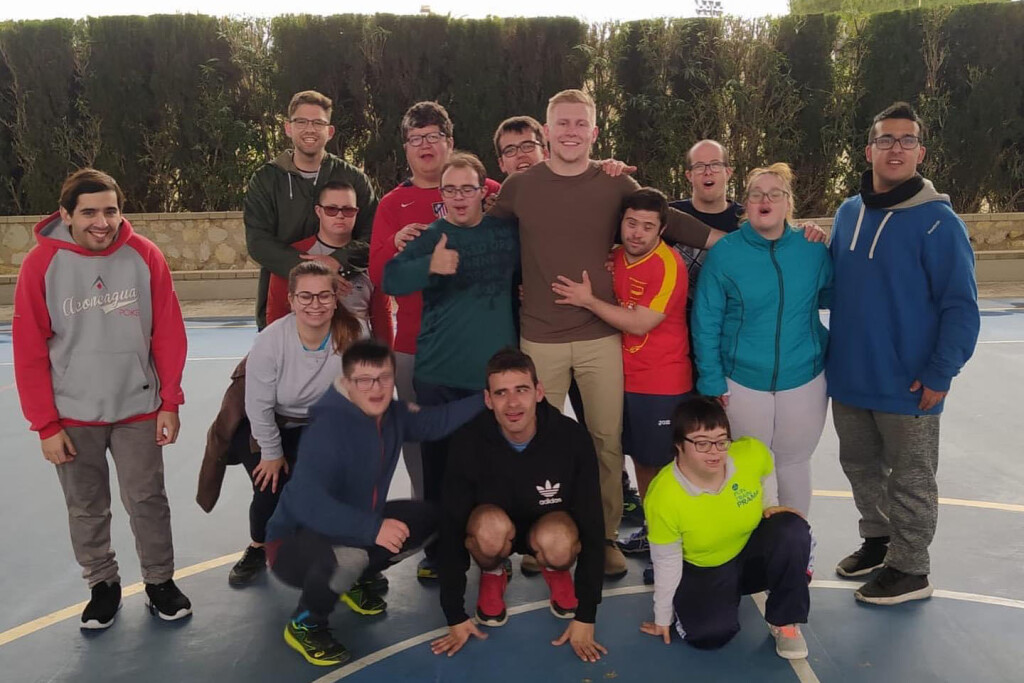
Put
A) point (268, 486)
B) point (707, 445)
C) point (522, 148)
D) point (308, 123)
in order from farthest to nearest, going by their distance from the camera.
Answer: point (522, 148)
point (308, 123)
point (268, 486)
point (707, 445)

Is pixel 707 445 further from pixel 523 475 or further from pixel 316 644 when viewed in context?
pixel 316 644

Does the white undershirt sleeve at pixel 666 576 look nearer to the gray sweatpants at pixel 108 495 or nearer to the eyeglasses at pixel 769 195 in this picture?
the eyeglasses at pixel 769 195

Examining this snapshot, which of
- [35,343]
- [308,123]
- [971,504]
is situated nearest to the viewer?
[35,343]

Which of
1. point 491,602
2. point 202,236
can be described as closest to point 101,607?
point 491,602

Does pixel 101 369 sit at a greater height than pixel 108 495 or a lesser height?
greater

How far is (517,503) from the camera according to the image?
11.4 feet

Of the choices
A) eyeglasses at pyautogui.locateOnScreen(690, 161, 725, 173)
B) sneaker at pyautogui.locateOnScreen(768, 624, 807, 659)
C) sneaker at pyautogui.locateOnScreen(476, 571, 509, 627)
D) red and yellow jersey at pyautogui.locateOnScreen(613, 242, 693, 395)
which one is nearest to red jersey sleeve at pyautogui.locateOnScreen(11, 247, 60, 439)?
sneaker at pyautogui.locateOnScreen(476, 571, 509, 627)

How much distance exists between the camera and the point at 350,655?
10.9 feet

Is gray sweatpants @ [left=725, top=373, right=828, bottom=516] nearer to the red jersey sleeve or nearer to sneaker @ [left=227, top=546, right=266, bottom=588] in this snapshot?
sneaker @ [left=227, top=546, right=266, bottom=588]

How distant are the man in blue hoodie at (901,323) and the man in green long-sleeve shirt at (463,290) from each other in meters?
1.41

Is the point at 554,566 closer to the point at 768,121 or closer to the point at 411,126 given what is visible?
the point at 411,126

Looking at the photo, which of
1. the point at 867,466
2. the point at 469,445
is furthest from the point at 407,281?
the point at 867,466

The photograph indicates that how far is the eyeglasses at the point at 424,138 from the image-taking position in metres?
4.02

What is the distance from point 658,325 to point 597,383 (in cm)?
36
